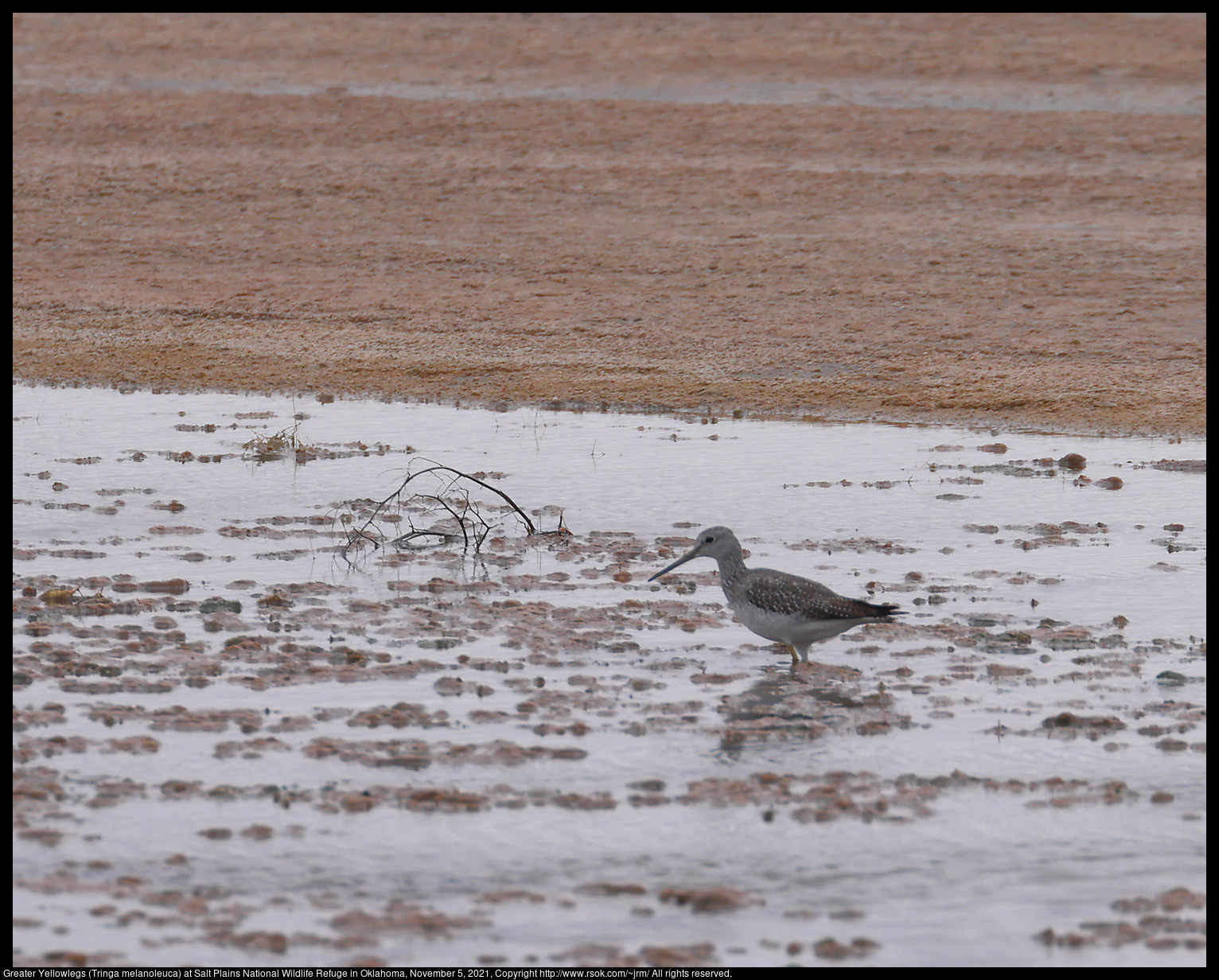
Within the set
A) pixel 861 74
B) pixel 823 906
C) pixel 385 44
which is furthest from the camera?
pixel 385 44

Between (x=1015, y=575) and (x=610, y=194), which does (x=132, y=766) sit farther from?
(x=610, y=194)

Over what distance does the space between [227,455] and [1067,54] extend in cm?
2914

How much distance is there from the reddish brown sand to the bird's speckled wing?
842 centimetres

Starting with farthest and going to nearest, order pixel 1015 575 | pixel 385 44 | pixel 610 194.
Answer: pixel 385 44
pixel 610 194
pixel 1015 575

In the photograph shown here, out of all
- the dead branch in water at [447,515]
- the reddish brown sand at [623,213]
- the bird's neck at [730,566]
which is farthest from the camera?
the reddish brown sand at [623,213]

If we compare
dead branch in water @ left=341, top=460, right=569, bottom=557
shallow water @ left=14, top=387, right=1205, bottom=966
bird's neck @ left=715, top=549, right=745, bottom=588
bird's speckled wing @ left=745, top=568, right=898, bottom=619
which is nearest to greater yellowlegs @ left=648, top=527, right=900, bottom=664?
bird's speckled wing @ left=745, top=568, right=898, bottom=619

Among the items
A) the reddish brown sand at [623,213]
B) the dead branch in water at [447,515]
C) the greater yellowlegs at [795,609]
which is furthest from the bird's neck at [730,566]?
the reddish brown sand at [623,213]

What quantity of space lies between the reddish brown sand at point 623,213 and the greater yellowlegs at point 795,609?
27.4 feet

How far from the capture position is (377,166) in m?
31.0

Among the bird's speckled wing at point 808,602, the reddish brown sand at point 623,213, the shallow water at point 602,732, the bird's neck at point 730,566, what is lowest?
the shallow water at point 602,732

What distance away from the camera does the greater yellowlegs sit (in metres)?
9.01

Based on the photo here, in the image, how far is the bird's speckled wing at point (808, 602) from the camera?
9000 millimetres

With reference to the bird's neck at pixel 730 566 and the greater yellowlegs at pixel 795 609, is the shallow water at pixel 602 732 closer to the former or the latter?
the greater yellowlegs at pixel 795 609

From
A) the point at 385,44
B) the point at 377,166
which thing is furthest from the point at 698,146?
the point at 385,44
